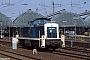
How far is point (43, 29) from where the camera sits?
27.7 m

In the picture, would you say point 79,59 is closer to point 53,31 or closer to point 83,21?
point 53,31

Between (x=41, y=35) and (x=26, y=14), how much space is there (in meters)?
87.9

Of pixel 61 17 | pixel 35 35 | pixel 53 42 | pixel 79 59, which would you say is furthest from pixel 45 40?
pixel 61 17

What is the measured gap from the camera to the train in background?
85.5 feet

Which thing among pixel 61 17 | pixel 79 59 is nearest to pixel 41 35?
pixel 79 59

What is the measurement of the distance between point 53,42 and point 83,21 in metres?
87.0

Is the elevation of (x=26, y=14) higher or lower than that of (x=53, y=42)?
higher

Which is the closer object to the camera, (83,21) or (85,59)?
(85,59)

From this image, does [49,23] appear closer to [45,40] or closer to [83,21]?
[45,40]

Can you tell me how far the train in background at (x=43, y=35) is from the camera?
2606 cm

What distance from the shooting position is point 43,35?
26766mm

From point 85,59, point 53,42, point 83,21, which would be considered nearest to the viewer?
point 85,59

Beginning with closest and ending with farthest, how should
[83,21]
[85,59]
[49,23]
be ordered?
[85,59] < [49,23] < [83,21]

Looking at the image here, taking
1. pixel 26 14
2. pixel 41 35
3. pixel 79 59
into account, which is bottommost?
pixel 79 59
